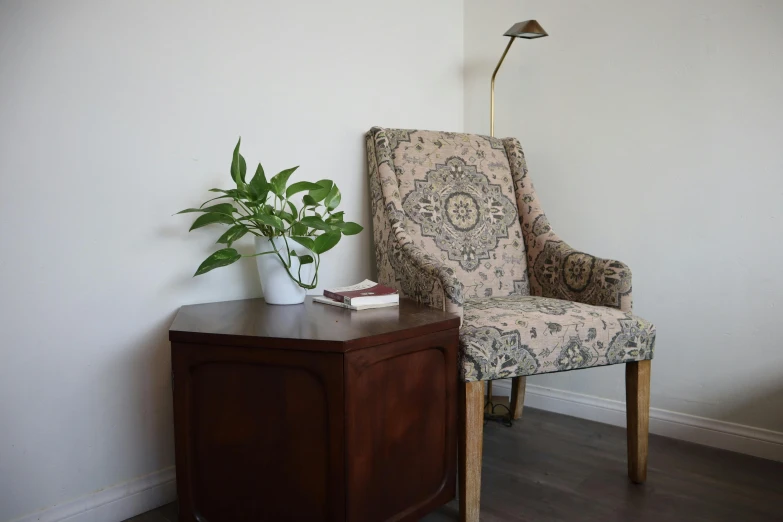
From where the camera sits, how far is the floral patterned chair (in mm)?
1390

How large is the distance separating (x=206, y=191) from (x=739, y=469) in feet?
5.84

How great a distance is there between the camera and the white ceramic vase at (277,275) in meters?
1.49

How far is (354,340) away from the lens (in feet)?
3.51

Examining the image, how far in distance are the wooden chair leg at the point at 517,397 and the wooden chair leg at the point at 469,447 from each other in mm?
810

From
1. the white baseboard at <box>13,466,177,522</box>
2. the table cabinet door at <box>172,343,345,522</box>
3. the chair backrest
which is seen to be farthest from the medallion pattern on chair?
the white baseboard at <box>13,466,177,522</box>

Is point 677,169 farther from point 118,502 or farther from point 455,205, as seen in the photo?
point 118,502

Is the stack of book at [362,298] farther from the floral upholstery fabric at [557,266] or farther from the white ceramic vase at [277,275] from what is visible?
the floral upholstery fabric at [557,266]

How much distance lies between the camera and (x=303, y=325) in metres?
1.21

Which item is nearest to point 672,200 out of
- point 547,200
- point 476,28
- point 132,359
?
point 547,200

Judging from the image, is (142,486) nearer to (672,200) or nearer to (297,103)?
(297,103)

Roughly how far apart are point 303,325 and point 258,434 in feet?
0.79

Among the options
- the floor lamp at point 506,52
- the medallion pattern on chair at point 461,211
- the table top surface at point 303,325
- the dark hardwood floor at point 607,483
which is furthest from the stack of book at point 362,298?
the floor lamp at point 506,52

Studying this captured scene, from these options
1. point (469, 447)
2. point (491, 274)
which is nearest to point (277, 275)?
point (469, 447)

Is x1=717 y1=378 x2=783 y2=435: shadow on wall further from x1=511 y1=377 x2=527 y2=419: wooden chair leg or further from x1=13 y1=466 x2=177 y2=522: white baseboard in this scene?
x1=13 y1=466 x2=177 y2=522: white baseboard
